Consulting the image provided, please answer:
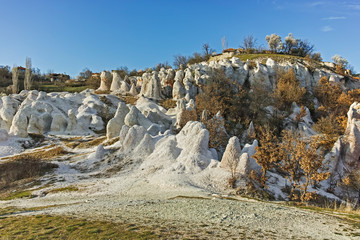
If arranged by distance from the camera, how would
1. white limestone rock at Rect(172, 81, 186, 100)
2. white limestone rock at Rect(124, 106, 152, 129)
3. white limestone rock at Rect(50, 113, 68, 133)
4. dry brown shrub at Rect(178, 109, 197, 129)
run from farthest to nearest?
white limestone rock at Rect(172, 81, 186, 100) → white limestone rock at Rect(50, 113, 68, 133) → white limestone rock at Rect(124, 106, 152, 129) → dry brown shrub at Rect(178, 109, 197, 129)

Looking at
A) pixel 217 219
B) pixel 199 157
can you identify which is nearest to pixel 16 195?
pixel 199 157

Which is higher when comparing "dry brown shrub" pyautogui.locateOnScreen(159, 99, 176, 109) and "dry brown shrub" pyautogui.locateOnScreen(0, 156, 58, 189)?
"dry brown shrub" pyautogui.locateOnScreen(159, 99, 176, 109)

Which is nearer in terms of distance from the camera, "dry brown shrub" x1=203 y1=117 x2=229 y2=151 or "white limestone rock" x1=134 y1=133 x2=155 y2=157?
"white limestone rock" x1=134 y1=133 x2=155 y2=157

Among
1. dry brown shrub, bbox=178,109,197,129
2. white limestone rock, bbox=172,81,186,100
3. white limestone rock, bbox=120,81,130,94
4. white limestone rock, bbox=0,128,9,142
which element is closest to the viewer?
dry brown shrub, bbox=178,109,197,129

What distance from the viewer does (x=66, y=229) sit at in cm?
1002

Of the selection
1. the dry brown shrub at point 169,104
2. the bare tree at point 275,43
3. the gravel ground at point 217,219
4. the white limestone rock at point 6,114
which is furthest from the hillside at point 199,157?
the bare tree at point 275,43

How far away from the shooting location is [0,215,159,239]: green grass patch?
29.9ft

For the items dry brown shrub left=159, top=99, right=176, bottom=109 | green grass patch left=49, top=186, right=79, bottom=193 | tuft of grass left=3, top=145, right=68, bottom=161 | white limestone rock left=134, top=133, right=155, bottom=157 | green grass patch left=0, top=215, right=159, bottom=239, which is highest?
dry brown shrub left=159, top=99, right=176, bottom=109

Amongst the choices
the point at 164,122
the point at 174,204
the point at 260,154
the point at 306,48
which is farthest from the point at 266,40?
the point at 174,204

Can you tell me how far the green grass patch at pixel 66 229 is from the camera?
9.10 m

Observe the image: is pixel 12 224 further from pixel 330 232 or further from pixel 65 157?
pixel 65 157

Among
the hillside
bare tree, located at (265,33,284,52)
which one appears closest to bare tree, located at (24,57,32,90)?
the hillside

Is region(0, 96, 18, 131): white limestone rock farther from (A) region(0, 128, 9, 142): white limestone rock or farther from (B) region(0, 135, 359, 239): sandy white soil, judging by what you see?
(B) region(0, 135, 359, 239): sandy white soil

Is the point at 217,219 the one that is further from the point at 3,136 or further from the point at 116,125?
the point at 3,136
